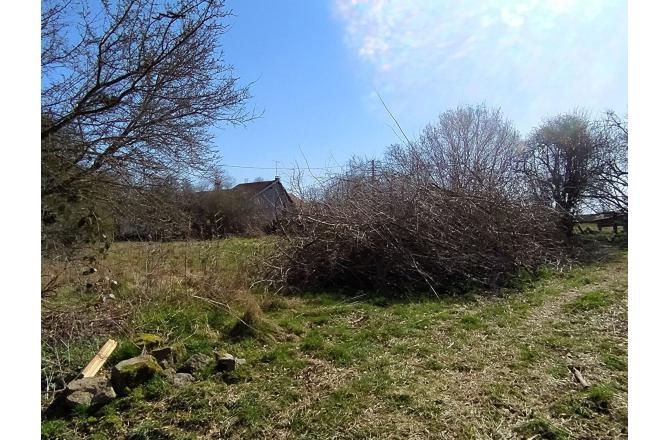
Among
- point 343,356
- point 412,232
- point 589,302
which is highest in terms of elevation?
point 412,232

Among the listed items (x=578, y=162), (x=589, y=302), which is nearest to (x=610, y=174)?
(x=578, y=162)

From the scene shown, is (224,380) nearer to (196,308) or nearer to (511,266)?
(196,308)

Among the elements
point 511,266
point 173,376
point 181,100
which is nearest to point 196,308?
point 173,376

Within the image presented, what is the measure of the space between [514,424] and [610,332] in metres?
2.93

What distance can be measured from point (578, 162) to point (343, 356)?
18.3 meters

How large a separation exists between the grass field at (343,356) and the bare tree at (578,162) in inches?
454

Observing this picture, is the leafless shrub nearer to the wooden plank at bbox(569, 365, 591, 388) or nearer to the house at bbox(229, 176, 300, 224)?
the house at bbox(229, 176, 300, 224)

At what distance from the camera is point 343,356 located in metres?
4.09

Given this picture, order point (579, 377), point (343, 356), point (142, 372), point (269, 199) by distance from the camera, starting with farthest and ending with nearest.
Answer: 1. point (269, 199)
2. point (343, 356)
3. point (579, 377)
4. point (142, 372)

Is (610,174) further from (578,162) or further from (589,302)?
(589,302)

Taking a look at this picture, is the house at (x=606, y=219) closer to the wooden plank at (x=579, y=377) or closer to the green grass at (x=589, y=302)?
the green grass at (x=589, y=302)

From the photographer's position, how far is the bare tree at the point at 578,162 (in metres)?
16.7

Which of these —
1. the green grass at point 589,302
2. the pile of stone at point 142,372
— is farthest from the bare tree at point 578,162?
the pile of stone at point 142,372

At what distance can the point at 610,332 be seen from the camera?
485 cm
